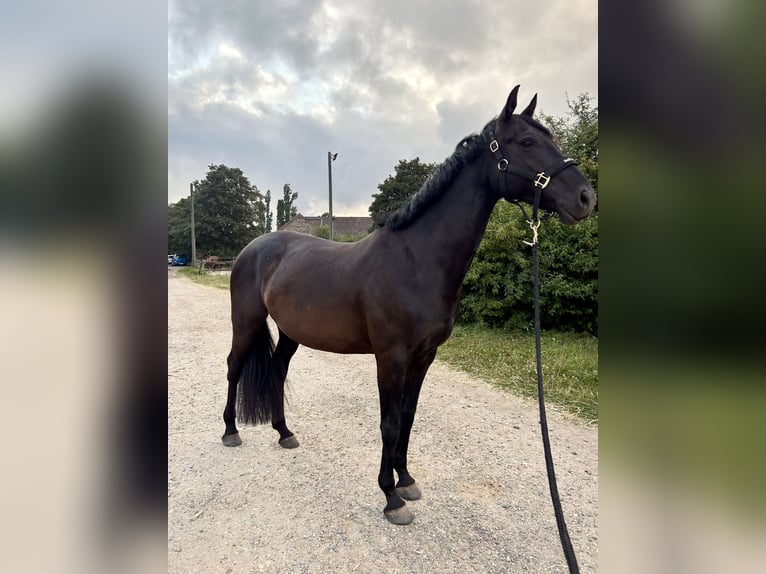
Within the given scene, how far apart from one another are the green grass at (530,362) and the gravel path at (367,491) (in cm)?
41

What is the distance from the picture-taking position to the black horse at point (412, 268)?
1842 mm

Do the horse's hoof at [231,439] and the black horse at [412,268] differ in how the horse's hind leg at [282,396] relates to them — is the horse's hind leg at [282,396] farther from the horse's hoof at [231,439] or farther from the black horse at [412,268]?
the black horse at [412,268]

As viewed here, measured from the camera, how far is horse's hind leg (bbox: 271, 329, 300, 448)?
10.2ft

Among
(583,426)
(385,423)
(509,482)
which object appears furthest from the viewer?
(583,426)

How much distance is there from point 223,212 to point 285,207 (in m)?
18.6

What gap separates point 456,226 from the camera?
6.82 ft

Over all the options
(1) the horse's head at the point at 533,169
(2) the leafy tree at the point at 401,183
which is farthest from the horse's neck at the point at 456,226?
(2) the leafy tree at the point at 401,183

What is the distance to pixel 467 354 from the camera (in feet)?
19.4

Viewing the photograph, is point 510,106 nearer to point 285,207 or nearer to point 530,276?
point 530,276

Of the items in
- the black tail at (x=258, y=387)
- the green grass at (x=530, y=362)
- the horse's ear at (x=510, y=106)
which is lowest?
the green grass at (x=530, y=362)

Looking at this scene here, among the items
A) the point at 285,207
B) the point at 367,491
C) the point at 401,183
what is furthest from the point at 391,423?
the point at 285,207
